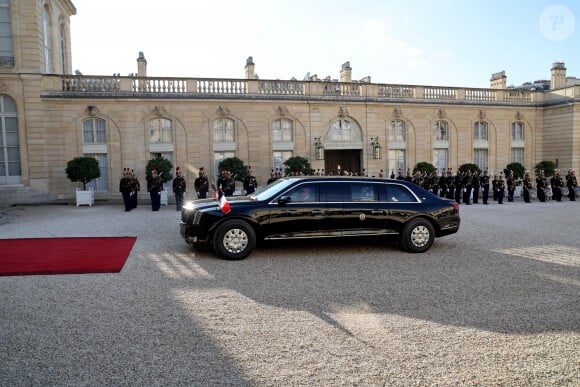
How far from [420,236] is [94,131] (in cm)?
2014

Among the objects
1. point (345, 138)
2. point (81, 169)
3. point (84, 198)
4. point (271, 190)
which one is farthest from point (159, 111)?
point (271, 190)

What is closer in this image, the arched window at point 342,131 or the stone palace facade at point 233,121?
the stone palace facade at point 233,121

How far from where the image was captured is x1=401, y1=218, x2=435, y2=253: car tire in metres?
9.46

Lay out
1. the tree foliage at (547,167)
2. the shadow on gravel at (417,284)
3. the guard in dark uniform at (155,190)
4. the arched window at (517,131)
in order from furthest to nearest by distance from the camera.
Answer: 1. the arched window at (517,131)
2. the tree foliage at (547,167)
3. the guard in dark uniform at (155,190)
4. the shadow on gravel at (417,284)

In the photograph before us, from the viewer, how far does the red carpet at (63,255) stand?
7.86m

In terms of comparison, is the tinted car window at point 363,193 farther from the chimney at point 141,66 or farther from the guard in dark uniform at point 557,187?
the chimney at point 141,66

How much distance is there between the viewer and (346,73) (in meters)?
29.9

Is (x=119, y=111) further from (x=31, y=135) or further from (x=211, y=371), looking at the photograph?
(x=211, y=371)

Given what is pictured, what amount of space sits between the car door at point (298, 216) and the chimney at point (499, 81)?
28.0 meters

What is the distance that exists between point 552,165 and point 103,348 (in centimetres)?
3076

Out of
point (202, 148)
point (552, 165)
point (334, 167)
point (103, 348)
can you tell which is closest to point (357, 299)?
point (103, 348)

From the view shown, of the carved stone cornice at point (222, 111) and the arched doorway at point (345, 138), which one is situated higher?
the carved stone cornice at point (222, 111)

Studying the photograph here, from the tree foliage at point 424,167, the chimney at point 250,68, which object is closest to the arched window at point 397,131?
the tree foliage at point 424,167

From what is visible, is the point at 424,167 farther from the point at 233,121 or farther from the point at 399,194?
the point at 399,194
